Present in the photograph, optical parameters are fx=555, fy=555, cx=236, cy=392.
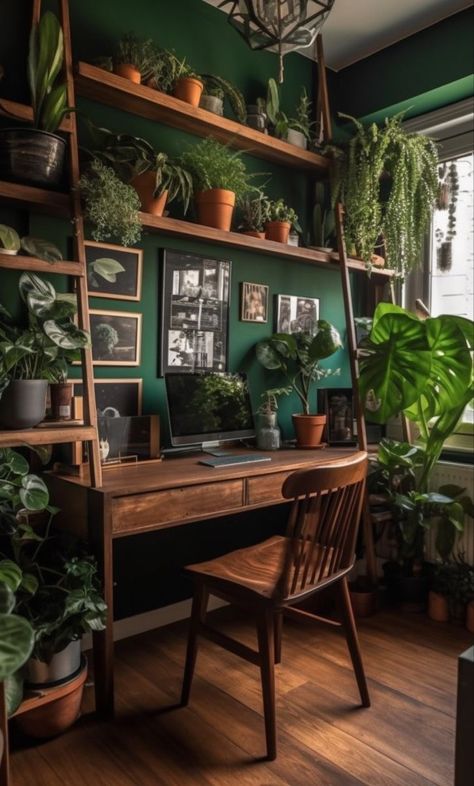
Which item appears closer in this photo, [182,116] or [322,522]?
[322,522]

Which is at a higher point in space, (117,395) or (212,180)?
(212,180)

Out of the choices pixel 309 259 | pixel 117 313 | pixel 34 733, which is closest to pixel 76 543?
pixel 34 733

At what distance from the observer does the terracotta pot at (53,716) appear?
67.2 inches

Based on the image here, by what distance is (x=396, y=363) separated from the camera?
262 centimetres

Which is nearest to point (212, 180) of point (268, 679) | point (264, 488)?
point (264, 488)

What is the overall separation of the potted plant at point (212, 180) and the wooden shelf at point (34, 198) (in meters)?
0.63

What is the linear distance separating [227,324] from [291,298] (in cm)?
49

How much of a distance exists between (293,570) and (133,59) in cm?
206

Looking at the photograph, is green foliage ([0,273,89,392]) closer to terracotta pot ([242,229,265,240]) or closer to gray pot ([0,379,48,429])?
gray pot ([0,379,48,429])

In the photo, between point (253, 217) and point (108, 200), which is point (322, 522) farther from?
point (253, 217)

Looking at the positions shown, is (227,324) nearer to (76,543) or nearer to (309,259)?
(309,259)

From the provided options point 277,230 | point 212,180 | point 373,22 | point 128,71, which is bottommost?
point 277,230

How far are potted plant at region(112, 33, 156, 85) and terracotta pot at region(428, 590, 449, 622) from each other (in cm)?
260

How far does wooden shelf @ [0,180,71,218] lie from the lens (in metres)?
1.82
